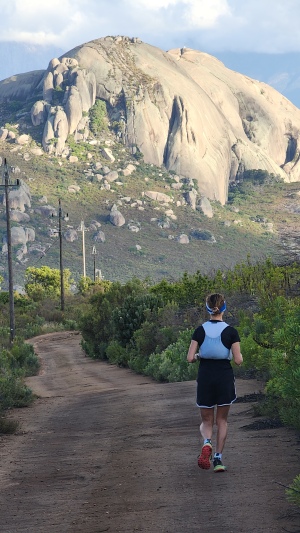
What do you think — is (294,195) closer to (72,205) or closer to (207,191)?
(207,191)

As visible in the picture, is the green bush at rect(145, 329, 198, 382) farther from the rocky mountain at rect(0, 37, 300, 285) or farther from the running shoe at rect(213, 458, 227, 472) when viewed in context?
the rocky mountain at rect(0, 37, 300, 285)

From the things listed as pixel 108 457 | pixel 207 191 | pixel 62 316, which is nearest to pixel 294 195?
pixel 207 191

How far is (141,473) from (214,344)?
1.52 m

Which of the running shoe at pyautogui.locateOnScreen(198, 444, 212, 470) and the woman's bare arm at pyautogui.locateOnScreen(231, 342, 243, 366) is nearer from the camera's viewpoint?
the running shoe at pyautogui.locateOnScreen(198, 444, 212, 470)

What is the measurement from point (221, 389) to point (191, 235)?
132846 millimetres

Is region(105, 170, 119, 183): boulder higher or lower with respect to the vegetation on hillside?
higher

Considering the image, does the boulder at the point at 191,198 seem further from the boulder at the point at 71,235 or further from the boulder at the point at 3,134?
the boulder at the point at 71,235

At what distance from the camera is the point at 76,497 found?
8.97m

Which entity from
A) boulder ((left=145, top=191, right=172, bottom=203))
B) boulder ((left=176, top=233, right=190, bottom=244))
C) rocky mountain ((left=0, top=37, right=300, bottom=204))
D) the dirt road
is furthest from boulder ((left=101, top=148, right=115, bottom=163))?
the dirt road

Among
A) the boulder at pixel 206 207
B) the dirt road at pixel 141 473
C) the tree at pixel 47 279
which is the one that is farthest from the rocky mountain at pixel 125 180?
the dirt road at pixel 141 473

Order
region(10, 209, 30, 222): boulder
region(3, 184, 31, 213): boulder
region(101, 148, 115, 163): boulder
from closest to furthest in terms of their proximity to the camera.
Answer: region(3, 184, 31, 213): boulder < region(10, 209, 30, 222): boulder < region(101, 148, 115, 163): boulder

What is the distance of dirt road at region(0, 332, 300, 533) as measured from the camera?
777 centimetres

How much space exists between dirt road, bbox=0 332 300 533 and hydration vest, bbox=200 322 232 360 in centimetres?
115

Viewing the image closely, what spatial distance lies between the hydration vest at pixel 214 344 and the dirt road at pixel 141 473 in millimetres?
1151
